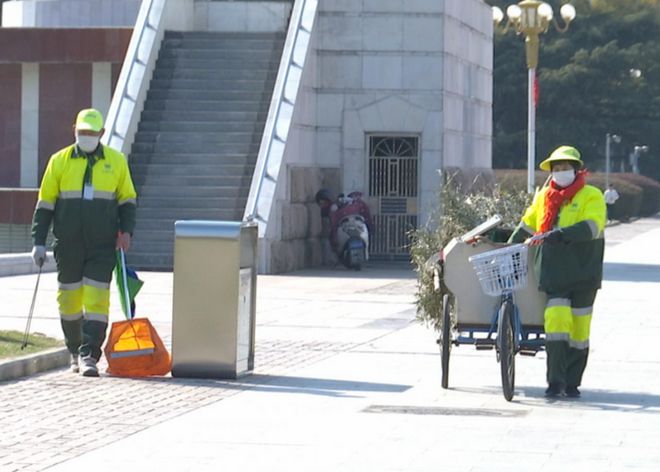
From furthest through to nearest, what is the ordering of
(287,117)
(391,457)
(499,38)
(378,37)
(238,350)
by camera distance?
1. (499,38)
2. (378,37)
3. (287,117)
4. (238,350)
5. (391,457)

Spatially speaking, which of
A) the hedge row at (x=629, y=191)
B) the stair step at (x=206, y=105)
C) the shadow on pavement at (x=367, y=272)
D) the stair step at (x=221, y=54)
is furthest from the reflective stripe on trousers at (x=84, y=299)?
the hedge row at (x=629, y=191)

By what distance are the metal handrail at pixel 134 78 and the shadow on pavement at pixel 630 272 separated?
26.3ft

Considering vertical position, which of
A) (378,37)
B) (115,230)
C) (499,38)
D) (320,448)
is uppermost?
(499,38)

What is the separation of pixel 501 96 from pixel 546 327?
6779cm

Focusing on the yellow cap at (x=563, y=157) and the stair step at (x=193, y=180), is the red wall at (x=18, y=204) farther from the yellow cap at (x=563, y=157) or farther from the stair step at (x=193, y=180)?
the yellow cap at (x=563, y=157)

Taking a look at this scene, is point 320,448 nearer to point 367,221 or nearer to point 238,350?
point 238,350

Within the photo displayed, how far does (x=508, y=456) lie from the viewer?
906cm

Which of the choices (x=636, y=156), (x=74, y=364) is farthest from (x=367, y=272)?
(x=636, y=156)

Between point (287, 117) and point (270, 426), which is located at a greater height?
point (287, 117)

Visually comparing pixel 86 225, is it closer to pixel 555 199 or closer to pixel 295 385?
pixel 295 385

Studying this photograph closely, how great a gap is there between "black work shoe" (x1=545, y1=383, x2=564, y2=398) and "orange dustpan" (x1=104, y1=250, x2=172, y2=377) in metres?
2.87

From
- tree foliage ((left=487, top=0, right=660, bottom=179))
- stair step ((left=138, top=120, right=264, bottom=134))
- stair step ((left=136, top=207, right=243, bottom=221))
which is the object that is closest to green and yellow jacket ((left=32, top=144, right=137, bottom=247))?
stair step ((left=136, top=207, right=243, bottom=221))

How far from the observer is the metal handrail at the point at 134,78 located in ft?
90.4

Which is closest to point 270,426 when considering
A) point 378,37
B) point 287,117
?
point 287,117
